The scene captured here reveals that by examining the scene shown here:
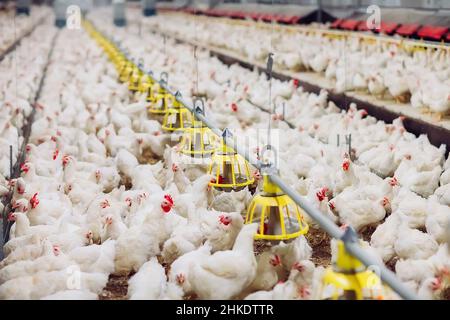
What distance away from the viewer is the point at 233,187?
4.61 meters

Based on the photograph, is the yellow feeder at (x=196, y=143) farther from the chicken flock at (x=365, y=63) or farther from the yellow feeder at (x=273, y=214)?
the chicken flock at (x=365, y=63)

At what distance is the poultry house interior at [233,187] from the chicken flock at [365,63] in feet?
0.13

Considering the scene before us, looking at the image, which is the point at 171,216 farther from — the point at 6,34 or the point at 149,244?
the point at 6,34

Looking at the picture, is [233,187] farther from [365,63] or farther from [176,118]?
[365,63]

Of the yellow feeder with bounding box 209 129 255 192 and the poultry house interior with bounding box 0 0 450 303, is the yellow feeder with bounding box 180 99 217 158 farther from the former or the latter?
the yellow feeder with bounding box 209 129 255 192

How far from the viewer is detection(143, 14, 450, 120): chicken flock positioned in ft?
24.4

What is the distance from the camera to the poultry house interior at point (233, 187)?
311cm

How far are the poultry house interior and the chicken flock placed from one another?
0.04 m

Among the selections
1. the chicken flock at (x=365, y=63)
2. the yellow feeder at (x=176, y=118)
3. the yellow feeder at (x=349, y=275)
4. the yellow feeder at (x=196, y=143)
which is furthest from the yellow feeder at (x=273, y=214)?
the chicken flock at (x=365, y=63)

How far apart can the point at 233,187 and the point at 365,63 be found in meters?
6.08

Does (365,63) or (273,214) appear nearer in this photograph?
(273,214)

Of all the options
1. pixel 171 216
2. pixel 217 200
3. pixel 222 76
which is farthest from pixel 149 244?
pixel 222 76

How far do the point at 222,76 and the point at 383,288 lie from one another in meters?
9.12

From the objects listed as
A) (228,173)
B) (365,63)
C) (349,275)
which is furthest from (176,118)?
(349,275)
